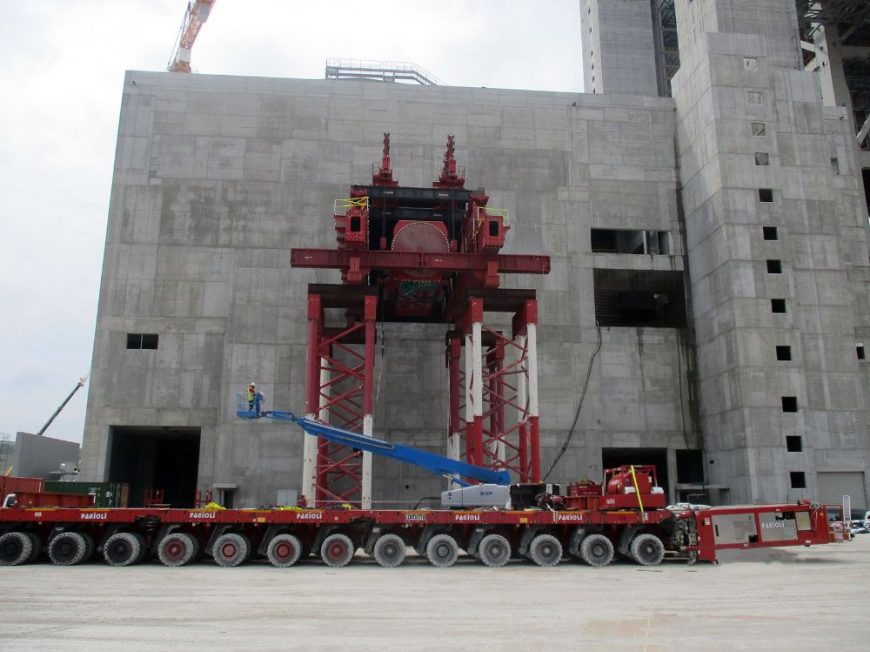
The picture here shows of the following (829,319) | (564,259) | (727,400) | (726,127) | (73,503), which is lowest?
(73,503)

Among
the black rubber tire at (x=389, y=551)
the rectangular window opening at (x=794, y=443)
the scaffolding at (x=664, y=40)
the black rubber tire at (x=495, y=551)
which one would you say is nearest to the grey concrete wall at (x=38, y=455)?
the black rubber tire at (x=389, y=551)


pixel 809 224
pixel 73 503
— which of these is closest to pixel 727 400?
pixel 809 224

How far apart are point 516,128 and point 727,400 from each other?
1858 centimetres

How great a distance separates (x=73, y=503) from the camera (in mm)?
23016

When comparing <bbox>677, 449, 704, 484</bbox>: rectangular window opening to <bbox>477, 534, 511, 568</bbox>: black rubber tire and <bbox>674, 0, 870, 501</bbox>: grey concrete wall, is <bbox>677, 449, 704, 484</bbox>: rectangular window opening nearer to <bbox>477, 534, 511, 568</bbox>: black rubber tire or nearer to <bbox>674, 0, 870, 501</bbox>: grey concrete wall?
<bbox>674, 0, 870, 501</bbox>: grey concrete wall

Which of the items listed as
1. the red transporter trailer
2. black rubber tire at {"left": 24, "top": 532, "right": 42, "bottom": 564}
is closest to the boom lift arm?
the red transporter trailer

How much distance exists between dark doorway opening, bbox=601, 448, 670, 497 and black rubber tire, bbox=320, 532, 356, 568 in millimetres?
20676

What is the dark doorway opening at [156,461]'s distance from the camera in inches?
1459

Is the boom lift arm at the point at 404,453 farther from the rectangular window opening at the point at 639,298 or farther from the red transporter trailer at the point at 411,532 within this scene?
the rectangular window opening at the point at 639,298

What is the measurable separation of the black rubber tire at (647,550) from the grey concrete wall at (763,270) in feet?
46.3

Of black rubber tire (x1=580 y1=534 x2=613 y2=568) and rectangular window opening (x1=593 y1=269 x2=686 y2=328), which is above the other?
rectangular window opening (x1=593 y1=269 x2=686 y2=328)

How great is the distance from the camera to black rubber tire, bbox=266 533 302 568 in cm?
1972

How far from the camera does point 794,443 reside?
3331 cm

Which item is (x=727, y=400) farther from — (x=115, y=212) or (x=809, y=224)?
(x=115, y=212)
